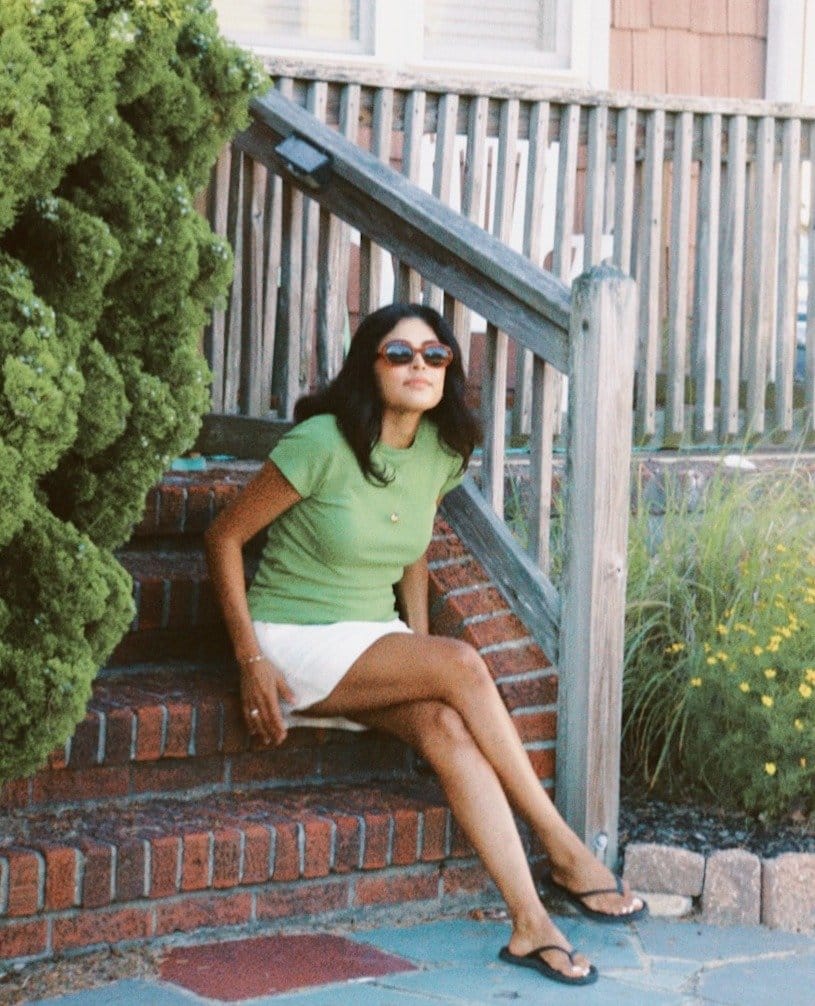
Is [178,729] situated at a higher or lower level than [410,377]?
lower

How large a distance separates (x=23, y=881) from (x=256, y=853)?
566 mm

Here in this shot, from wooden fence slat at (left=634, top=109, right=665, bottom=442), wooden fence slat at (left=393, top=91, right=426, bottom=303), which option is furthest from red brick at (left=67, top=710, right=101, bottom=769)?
wooden fence slat at (left=634, top=109, right=665, bottom=442)

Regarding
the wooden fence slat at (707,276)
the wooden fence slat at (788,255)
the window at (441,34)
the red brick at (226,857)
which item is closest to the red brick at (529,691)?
the red brick at (226,857)

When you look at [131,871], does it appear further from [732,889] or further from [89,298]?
[732,889]

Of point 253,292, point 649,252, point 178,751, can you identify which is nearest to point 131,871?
point 178,751

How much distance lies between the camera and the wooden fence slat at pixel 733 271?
21.3ft

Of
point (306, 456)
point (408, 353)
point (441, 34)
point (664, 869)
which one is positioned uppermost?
point (441, 34)

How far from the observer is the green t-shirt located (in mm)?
4156

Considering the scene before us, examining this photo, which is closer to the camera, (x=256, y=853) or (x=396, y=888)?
(x=256, y=853)

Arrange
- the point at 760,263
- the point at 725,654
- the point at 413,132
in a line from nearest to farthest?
1. the point at 725,654
2. the point at 413,132
3. the point at 760,263

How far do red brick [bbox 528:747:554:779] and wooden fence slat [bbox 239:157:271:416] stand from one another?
164cm

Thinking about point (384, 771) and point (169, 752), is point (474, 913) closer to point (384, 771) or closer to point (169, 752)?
point (384, 771)

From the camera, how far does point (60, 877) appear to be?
359 centimetres

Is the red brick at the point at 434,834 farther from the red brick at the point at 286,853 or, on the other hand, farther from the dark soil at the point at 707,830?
the dark soil at the point at 707,830
